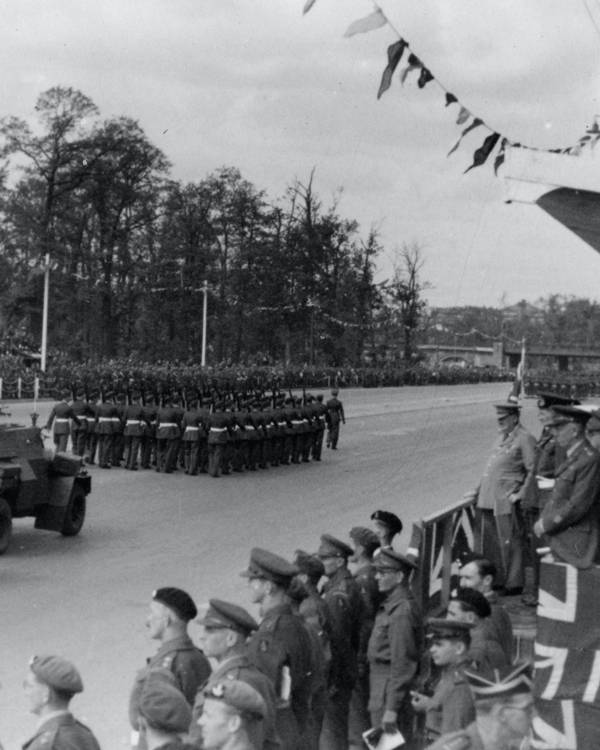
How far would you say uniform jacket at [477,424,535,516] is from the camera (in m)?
8.86

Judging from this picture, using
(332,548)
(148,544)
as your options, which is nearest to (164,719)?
(332,548)

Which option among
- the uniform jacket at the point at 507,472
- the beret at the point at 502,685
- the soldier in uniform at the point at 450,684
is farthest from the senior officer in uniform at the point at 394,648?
the uniform jacket at the point at 507,472

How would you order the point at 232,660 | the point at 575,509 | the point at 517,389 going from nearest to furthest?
the point at 232,660, the point at 575,509, the point at 517,389

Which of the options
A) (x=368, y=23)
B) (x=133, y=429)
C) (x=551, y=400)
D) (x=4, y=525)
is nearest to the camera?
(x=368, y=23)

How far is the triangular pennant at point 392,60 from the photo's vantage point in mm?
4066

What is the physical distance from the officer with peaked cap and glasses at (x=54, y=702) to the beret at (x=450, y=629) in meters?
1.59

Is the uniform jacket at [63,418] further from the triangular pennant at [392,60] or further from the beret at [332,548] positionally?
the triangular pennant at [392,60]

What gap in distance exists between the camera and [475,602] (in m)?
5.53

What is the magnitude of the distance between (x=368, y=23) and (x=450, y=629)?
267 centimetres

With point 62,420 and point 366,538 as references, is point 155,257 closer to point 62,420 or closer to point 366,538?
point 62,420

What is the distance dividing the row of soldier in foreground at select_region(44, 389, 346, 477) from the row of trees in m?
20.8

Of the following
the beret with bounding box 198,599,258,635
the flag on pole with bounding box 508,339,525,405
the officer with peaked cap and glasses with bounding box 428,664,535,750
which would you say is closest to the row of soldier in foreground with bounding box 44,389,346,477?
the flag on pole with bounding box 508,339,525,405

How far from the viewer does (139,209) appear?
47.3m

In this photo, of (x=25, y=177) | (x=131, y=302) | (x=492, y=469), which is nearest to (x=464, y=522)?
(x=492, y=469)
